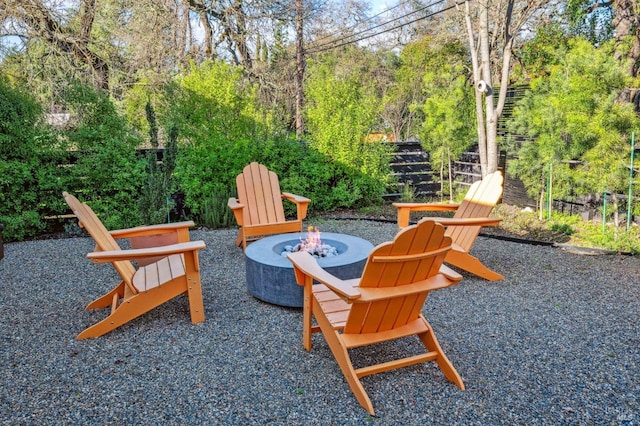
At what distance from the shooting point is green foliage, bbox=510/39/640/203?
4.24 metres

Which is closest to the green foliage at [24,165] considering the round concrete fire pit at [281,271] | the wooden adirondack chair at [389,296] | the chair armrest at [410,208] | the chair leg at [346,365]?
the round concrete fire pit at [281,271]

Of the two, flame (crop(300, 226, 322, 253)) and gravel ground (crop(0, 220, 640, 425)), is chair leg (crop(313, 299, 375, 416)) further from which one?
flame (crop(300, 226, 322, 253))

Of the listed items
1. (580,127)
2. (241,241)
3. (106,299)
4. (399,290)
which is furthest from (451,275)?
(580,127)

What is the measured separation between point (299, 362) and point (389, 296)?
0.69 meters

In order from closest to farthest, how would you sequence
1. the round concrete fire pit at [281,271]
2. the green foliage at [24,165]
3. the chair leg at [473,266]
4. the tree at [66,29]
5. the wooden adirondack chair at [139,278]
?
1. the wooden adirondack chair at [139,278]
2. the round concrete fire pit at [281,271]
3. the chair leg at [473,266]
4. the green foliage at [24,165]
5. the tree at [66,29]

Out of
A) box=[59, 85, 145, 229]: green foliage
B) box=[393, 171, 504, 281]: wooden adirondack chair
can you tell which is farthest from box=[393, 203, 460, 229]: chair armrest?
box=[59, 85, 145, 229]: green foliage

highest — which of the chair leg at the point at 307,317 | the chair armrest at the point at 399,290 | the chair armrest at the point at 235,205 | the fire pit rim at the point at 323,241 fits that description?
the chair armrest at the point at 235,205

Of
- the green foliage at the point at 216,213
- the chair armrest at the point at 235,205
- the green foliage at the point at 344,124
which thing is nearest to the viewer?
the chair armrest at the point at 235,205

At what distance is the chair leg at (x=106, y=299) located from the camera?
112 inches

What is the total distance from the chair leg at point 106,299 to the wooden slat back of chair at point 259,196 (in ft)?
5.31

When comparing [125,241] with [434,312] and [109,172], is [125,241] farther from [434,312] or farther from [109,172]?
[434,312]

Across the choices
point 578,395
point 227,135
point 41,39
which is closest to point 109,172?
point 227,135

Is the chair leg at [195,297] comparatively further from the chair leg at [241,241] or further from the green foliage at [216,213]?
the green foliage at [216,213]

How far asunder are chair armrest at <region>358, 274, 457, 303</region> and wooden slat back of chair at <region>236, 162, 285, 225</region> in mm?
2664
